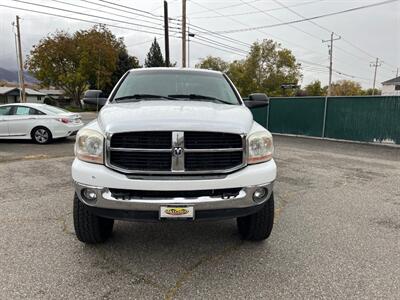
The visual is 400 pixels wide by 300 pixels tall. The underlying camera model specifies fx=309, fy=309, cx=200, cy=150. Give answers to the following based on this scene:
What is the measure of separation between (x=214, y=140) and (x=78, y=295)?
64.7 inches

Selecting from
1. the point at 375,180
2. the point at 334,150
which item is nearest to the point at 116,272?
the point at 375,180

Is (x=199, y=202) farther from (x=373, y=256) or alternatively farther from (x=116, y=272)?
(x=373, y=256)

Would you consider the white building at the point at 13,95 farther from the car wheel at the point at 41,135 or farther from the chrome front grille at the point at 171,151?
the chrome front grille at the point at 171,151

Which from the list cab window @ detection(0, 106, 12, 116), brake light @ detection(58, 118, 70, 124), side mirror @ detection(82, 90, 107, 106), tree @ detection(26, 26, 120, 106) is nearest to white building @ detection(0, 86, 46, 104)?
tree @ detection(26, 26, 120, 106)

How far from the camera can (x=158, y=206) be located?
2.50 meters

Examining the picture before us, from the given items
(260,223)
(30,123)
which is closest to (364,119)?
(260,223)

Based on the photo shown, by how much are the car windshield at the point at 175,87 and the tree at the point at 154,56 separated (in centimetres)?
5499

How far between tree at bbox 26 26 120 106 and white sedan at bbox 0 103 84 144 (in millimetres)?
35356

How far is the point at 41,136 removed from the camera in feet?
33.8

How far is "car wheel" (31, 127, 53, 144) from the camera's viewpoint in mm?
10273

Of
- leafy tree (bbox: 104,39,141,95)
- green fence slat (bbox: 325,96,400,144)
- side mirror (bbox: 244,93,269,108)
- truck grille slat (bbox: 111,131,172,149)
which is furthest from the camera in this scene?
leafy tree (bbox: 104,39,141,95)

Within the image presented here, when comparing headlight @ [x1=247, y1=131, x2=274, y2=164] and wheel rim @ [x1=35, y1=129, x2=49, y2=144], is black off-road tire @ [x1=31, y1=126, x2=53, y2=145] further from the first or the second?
headlight @ [x1=247, y1=131, x2=274, y2=164]

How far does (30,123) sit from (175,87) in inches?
324

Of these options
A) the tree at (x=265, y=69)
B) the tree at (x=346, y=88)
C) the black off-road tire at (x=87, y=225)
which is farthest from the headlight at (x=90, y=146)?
the tree at (x=346, y=88)
